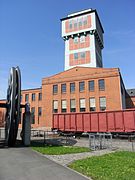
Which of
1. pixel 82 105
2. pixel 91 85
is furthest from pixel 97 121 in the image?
pixel 91 85

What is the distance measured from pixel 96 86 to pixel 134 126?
20.2 meters

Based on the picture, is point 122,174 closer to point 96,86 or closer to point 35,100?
point 96,86

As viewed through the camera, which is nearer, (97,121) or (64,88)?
(97,121)

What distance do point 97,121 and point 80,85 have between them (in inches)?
728

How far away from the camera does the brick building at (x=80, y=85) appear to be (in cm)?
4244

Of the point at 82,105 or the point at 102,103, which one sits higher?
the point at 102,103

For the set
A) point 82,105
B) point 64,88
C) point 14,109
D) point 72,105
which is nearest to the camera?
point 14,109

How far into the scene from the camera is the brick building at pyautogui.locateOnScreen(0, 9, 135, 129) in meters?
42.4

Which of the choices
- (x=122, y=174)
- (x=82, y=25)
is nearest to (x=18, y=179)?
(x=122, y=174)

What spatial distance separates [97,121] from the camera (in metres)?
28.0

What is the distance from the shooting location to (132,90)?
62.7 meters

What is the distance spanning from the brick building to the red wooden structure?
12422 millimetres

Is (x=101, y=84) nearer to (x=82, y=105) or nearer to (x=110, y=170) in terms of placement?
(x=82, y=105)

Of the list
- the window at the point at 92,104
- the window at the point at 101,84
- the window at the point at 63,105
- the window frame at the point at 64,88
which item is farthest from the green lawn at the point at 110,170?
the window frame at the point at 64,88
